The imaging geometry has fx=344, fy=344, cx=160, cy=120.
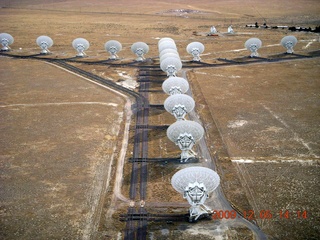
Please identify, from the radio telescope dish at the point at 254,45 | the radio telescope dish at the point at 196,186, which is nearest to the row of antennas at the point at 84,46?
the radio telescope dish at the point at 254,45

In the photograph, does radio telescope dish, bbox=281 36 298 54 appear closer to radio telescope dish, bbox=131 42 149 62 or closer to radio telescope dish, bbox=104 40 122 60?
radio telescope dish, bbox=131 42 149 62

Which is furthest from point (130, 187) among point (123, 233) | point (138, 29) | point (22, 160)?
point (138, 29)

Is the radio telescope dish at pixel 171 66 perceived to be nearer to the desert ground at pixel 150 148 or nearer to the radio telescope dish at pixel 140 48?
the desert ground at pixel 150 148

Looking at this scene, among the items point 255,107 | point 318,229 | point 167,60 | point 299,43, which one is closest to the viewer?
point 318,229

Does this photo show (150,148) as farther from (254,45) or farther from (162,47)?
(254,45)

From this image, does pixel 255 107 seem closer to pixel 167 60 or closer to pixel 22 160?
pixel 167 60
